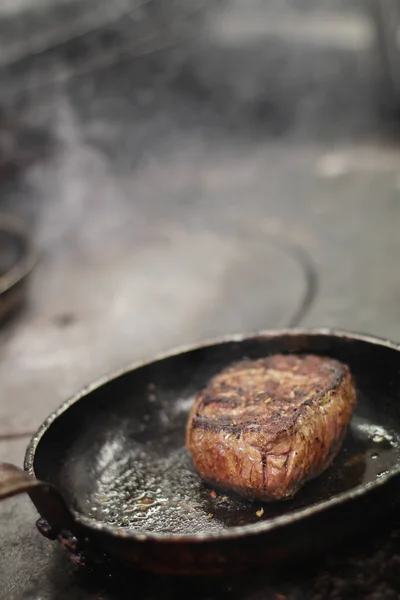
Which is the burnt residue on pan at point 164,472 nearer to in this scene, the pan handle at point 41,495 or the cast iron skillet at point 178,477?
the cast iron skillet at point 178,477

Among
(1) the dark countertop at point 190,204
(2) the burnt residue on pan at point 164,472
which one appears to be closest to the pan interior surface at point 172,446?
(2) the burnt residue on pan at point 164,472

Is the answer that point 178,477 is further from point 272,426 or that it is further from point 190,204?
point 190,204

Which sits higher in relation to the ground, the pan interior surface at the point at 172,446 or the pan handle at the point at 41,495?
the pan handle at the point at 41,495

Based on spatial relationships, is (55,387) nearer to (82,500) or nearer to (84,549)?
(82,500)

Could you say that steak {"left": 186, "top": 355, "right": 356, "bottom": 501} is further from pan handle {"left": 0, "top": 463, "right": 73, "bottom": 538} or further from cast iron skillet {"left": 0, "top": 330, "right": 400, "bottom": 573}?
pan handle {"left": 0, "top": 463, "right": 73, "bottom": 538}

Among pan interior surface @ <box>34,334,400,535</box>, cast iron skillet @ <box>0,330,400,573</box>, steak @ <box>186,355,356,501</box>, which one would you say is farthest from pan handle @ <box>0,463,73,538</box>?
steak @ <box>186,355,356,501</box>

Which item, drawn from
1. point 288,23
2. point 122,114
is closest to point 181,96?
point 122,114

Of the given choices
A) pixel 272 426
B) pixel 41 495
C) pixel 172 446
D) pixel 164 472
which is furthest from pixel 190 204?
pixel 41 495
